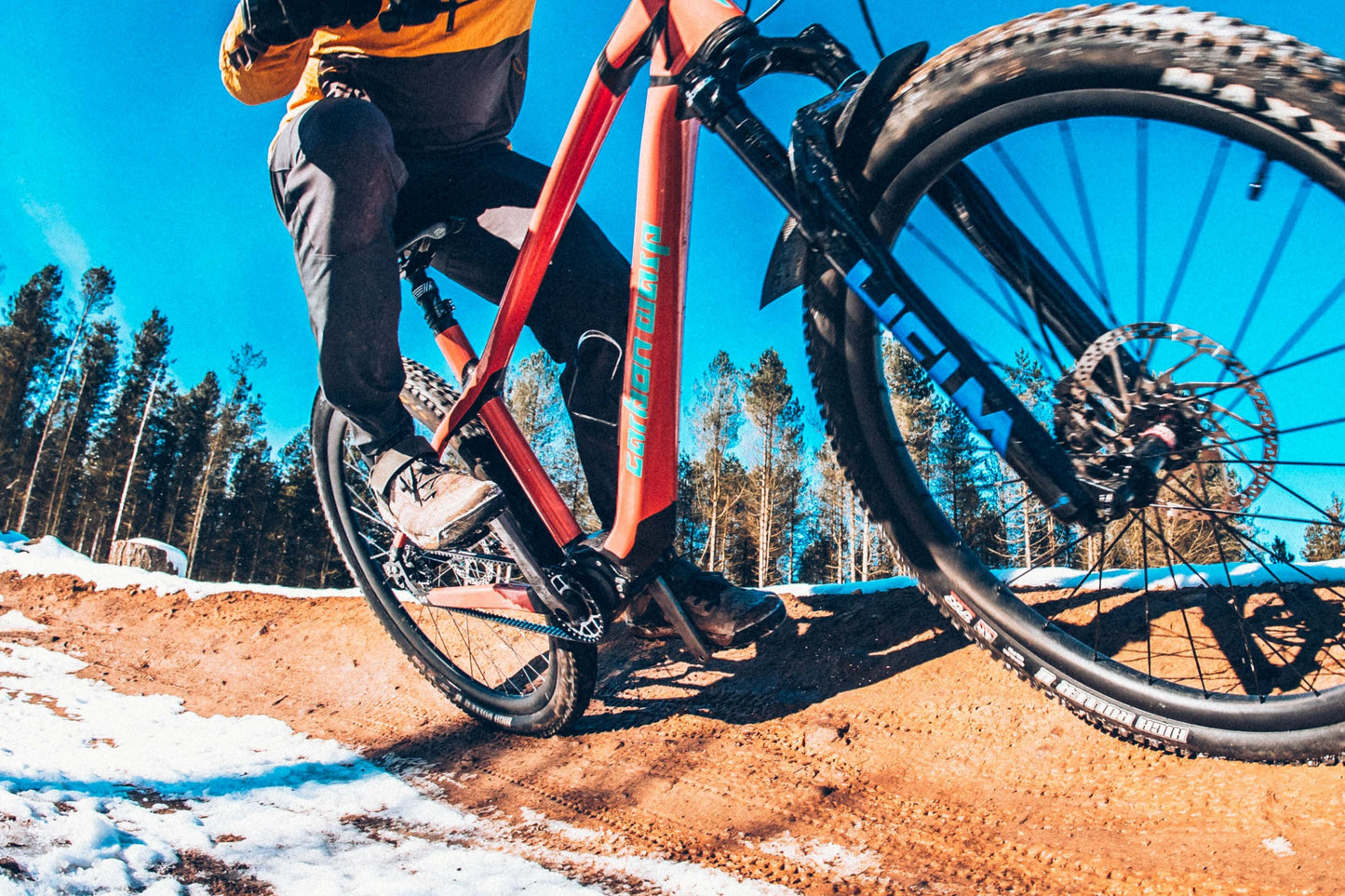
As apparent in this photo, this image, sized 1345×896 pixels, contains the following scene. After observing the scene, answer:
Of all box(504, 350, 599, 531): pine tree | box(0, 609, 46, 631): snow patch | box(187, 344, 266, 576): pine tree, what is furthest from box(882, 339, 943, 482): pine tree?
box(187, 344, 266, 576): pine tree

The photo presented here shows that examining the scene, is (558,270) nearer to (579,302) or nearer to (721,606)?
(579,302)

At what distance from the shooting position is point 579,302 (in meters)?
2.20

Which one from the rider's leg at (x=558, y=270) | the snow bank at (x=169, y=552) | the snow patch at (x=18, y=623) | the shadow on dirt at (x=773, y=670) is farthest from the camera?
the snow bank at (x=169, y=552)

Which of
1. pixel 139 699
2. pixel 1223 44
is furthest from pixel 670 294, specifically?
pixel 139 699

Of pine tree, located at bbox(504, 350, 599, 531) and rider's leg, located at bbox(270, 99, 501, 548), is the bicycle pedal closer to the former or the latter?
rider's leg, located at bbox(270, 99, 501, 548)

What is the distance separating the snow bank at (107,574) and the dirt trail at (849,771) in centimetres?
128

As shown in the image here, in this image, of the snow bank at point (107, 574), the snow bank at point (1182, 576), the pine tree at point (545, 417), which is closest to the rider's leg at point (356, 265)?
the snow bank at point (1182, 576)

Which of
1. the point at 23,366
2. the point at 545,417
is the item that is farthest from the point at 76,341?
the point at 545,417

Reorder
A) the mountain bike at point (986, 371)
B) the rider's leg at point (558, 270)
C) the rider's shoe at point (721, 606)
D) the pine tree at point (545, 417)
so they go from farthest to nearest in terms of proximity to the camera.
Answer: the pine tree at point (545, 417) < the rider's leg at point (558, 270) < the rider's shoe at point (721, 606) < the mountain bike at point (986, 371)

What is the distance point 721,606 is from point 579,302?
1.08 meters

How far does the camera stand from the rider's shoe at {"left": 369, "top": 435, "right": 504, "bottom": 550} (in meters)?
1.93

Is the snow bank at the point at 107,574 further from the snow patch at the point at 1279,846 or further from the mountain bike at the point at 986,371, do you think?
the snow patch at the point at 1279,846

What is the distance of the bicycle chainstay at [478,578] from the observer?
81.8 inches

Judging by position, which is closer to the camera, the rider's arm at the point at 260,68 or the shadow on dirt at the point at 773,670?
the rider's arm at the point at 260,68
